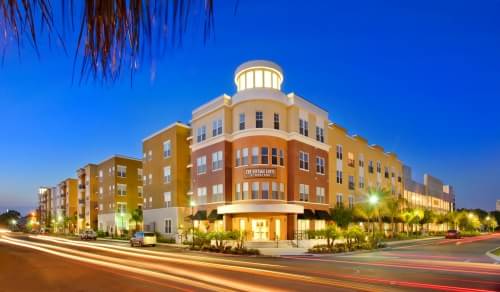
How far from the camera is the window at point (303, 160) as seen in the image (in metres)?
48.8

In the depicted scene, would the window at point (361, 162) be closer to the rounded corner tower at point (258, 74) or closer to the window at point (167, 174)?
the rounded corner tower at point (258, 74)

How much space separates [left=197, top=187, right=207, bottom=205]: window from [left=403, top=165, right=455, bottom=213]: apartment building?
44.0 m

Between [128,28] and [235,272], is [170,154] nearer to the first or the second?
[235,272]

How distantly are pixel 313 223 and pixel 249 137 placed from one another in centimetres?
1323

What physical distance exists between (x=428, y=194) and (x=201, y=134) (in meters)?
69.7

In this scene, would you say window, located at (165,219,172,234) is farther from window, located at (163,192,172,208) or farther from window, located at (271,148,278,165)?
window, located at (271,148,278,165)

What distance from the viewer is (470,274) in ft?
64.1

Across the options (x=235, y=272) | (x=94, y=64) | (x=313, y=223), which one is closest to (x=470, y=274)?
(x=235, y=272)

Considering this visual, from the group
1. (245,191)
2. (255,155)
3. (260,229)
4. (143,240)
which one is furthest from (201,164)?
(260,229)

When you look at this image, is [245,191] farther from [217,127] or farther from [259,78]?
[259,78]

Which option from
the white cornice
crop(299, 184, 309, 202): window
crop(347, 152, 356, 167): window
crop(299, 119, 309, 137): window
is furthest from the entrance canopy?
crop(347, 152, 356, 167): window

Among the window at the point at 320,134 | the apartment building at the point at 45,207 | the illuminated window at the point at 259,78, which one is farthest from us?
the apartment building at the point at 45,207

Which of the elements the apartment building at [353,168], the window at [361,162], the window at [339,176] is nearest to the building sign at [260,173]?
the apartment building at [353,168]

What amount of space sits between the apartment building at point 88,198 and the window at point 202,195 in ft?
173
